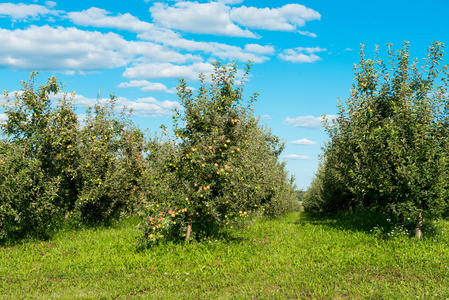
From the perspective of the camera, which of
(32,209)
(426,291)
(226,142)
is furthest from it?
(32,209)

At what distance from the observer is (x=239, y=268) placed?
37.6 ft

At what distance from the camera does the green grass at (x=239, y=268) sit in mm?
9586

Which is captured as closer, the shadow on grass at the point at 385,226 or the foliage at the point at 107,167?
the shadow on grass at the point at 385,226

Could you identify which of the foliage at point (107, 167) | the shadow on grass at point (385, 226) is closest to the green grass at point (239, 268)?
the shadow on grass at point (385, 226)

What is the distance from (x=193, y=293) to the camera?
964 centimetres

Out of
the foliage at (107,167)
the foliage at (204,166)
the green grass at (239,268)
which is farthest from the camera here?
the foliage at (107,167)

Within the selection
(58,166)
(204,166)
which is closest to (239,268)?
(204,166)

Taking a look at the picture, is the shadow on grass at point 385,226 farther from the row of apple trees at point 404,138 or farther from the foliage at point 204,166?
the foliage at point 204,166

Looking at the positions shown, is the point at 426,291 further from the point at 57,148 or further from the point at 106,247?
the point at 57,148

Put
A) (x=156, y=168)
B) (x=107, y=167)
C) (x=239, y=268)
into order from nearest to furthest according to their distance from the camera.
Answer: (x=239, y=268) < (x=156, y=168) < (x=107, y=167)

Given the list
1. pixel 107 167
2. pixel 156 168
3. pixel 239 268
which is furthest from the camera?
pixel 107 167

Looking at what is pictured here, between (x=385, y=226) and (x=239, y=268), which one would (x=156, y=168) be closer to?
(x=239, y=268)

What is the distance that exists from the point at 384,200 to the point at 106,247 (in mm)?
12501

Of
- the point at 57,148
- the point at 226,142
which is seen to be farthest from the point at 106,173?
the point at 226,142
